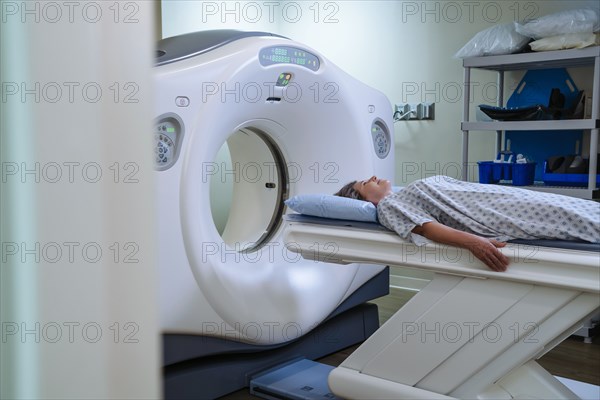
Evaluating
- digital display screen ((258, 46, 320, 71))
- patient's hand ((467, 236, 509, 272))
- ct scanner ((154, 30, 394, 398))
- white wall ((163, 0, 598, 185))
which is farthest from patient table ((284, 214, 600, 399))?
white wall ((163, 0, 598, 185))

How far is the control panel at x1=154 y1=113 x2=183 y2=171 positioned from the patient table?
0.42 m

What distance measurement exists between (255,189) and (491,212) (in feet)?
3.67

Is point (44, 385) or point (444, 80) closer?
point (44, 385)

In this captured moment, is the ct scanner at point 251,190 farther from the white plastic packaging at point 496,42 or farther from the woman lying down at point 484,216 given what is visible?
the white plastic packaging at point 496,42

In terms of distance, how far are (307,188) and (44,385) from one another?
218 cm

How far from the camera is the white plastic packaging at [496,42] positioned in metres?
2.74

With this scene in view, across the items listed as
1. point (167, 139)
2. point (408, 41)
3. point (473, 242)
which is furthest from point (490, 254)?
point (408, 41)

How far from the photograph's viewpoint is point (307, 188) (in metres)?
2.48

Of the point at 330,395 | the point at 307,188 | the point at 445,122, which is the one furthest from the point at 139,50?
the point at 445,122

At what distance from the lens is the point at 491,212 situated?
1743 mm

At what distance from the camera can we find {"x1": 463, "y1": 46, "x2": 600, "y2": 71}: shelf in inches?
101

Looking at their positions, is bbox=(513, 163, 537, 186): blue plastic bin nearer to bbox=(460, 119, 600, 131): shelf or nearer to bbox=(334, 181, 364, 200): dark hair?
bbox=(460, 119, 600, 131): shelf

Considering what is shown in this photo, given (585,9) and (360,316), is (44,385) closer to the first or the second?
(360,316)

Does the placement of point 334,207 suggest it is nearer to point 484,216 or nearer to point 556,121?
point 484,216
